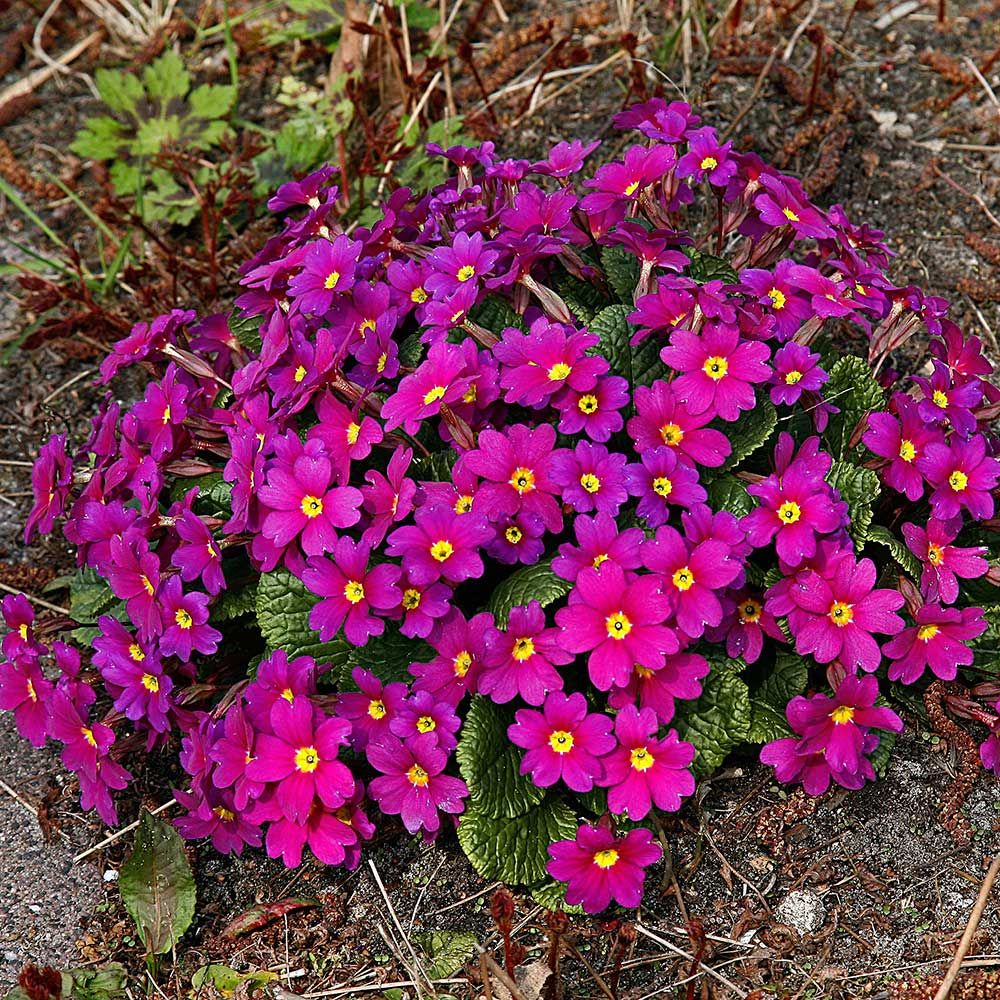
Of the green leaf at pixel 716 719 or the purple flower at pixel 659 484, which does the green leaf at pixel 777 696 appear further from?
the purple flower at pixel 659 484

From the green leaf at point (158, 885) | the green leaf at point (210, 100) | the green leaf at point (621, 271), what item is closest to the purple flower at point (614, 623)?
the green leaf at point (621, 271)

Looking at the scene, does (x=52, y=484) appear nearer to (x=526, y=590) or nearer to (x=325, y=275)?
(x=325, y=275)

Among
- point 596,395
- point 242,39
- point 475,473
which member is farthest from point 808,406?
point 242,39

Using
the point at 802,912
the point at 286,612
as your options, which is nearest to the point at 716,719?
the point at 802,912

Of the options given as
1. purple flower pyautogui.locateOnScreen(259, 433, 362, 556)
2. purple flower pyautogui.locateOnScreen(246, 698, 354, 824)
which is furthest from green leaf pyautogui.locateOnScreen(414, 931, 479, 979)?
purple flower pyautogui.locateOnScreen(259, 433, 362, 556)

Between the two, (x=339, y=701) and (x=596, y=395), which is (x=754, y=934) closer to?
(x=339, y=701)

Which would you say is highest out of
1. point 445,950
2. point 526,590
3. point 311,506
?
point 311,506
